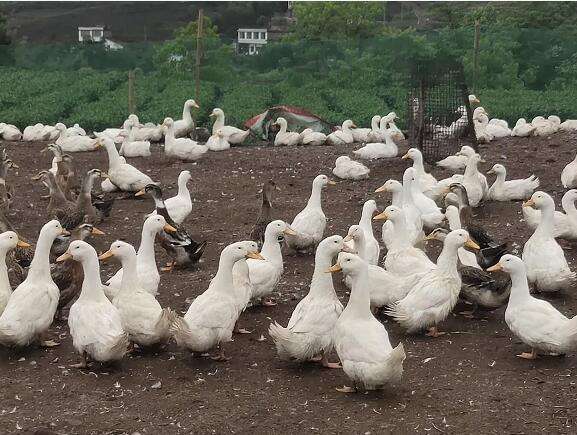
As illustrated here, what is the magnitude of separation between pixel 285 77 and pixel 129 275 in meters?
20.6

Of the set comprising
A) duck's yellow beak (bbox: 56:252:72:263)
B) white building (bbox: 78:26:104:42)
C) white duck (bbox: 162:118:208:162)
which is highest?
white building (bbox: 78:26:104:42)

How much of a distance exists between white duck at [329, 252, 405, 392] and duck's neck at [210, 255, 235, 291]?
0.94 metres

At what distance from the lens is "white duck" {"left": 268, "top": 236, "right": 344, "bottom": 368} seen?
6.14 metres

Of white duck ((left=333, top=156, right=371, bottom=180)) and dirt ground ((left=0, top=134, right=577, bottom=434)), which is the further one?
white duck ((left=333, top=156, right=371, bottom=180))

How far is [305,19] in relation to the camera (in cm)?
5109

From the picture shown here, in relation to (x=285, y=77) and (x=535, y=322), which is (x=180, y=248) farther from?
(x=285, y=77)

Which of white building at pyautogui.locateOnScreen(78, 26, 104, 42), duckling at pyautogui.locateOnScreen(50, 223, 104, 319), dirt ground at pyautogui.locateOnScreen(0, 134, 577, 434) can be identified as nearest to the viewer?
dirt ground at pyautogui.locateOnScreen(0, 134, 577, 434)

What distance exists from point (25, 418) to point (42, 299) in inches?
44.9

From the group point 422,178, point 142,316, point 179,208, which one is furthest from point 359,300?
point 422,178

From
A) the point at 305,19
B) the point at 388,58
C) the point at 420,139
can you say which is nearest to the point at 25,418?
the point at 420,139

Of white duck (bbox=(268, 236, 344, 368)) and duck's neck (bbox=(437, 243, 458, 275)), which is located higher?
duck's neck (bbox=(437, 243, 458, 275))

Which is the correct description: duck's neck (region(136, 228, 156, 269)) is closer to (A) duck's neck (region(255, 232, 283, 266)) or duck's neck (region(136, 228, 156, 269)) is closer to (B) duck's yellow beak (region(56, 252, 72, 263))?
(B) duck's yellow beak (region(56, 252, 72, 263))

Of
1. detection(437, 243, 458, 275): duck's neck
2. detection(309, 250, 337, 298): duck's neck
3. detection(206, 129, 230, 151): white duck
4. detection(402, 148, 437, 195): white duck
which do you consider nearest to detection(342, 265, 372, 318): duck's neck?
detection(309, 250, 337, 298): duck's neck

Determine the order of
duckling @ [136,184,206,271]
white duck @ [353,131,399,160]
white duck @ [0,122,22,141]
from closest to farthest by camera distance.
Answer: duckling @ [136,184,206,271] → white duck @ [353,131,399,160] → white duck @ [0,122,22,141]
